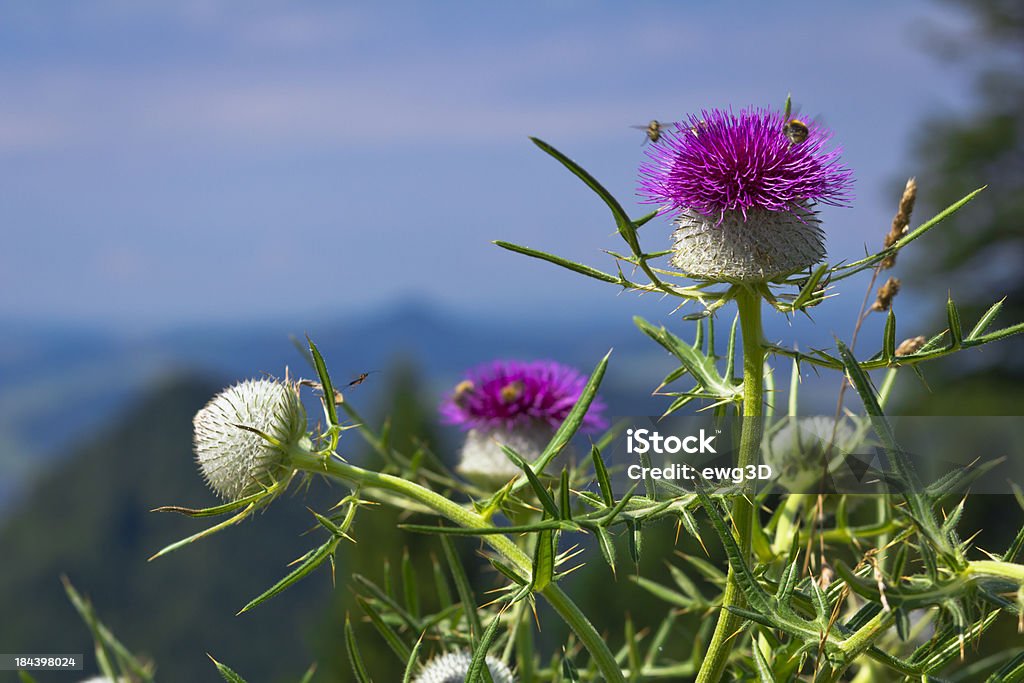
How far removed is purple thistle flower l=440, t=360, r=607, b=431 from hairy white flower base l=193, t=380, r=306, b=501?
1292mm

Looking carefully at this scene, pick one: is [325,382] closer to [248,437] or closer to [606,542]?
[248,437]

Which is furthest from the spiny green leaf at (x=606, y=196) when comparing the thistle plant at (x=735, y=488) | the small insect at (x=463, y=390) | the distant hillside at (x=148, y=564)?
the distant hillside at (x=148, y=564)

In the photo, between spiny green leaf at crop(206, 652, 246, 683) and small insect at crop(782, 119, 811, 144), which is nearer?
spiny green leaf at crop(206, 652, 246, 683)

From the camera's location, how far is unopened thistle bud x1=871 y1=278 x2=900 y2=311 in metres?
2.15

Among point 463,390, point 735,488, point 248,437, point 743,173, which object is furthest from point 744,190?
point 463,390

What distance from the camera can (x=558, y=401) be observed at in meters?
3.29

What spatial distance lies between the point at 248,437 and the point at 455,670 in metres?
0.66

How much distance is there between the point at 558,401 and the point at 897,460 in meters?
1.97

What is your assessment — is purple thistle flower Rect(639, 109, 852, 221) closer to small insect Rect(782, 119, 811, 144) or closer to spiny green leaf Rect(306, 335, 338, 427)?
small insect Rect(782, 119, 811, 144)

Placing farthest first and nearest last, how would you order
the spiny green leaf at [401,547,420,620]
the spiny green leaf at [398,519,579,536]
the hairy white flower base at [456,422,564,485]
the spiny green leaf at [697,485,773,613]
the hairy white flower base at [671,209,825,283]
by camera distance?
the hairy white flower base at [456,422,564,485] → the spiny green leaf at [401,547,420,620] → the hairy white flower base at [671,209,825,283] → the spiny green leaf at [697,485,773,613] → the spiny green leaf at [398,519,579,536]

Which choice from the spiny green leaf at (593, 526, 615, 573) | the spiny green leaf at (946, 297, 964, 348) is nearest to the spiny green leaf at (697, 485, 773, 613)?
the spiny green leaf at (593, 526, 615, 573)

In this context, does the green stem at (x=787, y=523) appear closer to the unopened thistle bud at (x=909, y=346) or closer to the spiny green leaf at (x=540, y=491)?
the unopened thistle bud at (x=909, y=346)

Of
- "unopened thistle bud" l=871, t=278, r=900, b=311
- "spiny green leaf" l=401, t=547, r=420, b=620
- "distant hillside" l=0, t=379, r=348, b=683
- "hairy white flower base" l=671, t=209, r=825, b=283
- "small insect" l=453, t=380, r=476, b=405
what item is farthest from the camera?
"distant hillside" l=0, t=379, r=348, b=683

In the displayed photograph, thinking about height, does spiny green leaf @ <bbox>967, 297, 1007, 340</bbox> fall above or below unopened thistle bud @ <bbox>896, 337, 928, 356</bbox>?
above
